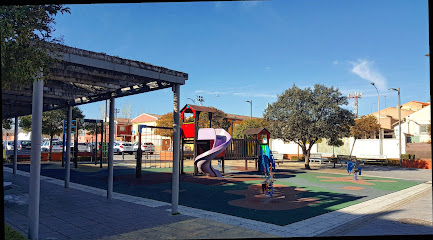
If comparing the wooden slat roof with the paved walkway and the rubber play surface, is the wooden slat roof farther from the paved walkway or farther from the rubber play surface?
the rubber play surface

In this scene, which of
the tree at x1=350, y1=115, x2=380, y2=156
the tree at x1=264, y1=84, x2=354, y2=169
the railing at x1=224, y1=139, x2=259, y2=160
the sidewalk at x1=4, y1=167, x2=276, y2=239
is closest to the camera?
the sidewalk at x1=4, y1=167, x2=276, y2=239

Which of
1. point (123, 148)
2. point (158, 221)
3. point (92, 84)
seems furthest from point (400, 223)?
point (123, 148)

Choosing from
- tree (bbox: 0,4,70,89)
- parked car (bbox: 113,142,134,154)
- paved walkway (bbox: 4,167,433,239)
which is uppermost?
tree (bbox: 0,4,70,89)

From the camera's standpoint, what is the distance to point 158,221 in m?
7.69

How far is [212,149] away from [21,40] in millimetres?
14024

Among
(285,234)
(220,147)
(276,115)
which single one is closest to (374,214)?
(285,234)

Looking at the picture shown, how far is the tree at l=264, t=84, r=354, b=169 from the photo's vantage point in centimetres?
2319

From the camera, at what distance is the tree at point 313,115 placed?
23.2m

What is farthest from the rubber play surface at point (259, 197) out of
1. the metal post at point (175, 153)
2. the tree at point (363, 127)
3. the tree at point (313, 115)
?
the tree at point (363, 127)

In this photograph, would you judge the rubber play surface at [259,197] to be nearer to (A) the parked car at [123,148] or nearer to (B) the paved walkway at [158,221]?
Result: (B) the paved walkway at [158,221]

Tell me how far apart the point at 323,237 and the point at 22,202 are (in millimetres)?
8727

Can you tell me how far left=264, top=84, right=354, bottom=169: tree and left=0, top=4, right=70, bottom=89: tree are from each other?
20.3 m

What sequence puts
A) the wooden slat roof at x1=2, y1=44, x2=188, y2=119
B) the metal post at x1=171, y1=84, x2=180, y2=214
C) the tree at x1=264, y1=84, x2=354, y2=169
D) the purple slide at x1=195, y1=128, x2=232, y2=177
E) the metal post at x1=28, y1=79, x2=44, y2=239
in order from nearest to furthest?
1. the metal post at x1=28, y1=79, x2=44, y2=239
2. the wooden slat roof at x1=2, y1=44, x2=188, y2=119
3. the metal post at x1=171, y1=84, x2=180, y2=214
4. the purple slide at x1=195, y1=128, x2=232, y2=177
5. the tree at x1=264, y1=84, x2=354, y2=169

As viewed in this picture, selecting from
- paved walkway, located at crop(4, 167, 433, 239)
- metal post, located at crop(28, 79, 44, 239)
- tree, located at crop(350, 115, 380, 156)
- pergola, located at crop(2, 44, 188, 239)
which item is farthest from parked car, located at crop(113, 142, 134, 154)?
metal post, located at crop(28, 79, 44, 239)
